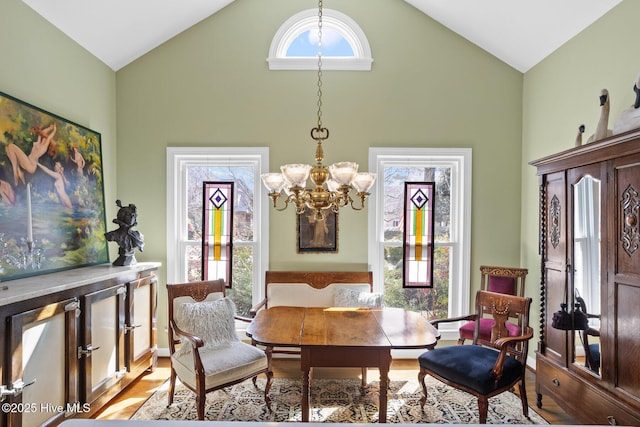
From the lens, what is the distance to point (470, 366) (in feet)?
8.20

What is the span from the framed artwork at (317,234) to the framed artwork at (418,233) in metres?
0.79

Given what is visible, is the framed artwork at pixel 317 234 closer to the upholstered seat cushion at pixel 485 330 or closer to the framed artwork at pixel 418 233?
the framed artwork at pixel 418 233

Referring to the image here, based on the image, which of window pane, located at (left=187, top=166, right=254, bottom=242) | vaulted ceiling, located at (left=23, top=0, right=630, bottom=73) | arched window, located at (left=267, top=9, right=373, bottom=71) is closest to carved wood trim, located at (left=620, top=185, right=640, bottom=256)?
vaulted ceiling, located at (left=23, top=0, right=630, bottom=73)

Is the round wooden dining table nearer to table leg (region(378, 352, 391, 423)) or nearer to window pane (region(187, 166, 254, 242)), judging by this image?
table leg (region(378, 352, 391, 423))

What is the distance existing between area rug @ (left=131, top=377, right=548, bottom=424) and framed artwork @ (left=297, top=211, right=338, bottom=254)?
130 cm

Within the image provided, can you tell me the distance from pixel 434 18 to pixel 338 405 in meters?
3.85

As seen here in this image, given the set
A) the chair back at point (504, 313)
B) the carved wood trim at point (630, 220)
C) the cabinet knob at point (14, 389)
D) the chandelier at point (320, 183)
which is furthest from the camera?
the chair back at point (504, 313)

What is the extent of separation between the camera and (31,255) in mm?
2590

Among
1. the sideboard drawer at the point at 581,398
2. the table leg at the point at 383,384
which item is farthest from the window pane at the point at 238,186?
the sideboard drawer at the point at 581,398

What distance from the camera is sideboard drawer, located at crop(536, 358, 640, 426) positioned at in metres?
2.10

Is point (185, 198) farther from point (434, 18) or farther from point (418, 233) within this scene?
point (434, 18)

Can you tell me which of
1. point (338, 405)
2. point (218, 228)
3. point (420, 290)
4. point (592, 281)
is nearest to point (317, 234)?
point (218, 228)

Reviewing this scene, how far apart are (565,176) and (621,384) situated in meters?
1.34

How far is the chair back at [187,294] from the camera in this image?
288cm
